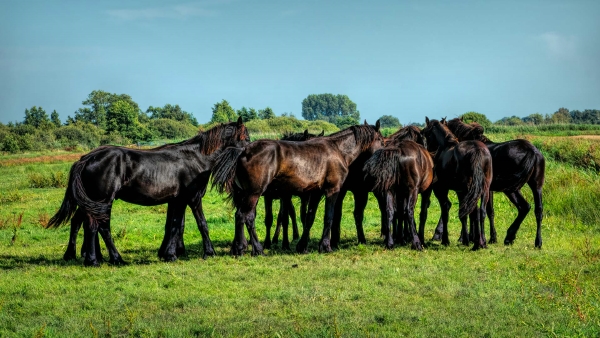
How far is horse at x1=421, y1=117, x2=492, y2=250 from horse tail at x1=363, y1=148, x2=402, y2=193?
1.13 metres

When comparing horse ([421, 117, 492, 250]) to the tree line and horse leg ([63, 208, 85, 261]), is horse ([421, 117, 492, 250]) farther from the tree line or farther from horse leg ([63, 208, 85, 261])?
the tree line

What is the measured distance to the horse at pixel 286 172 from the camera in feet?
32.6

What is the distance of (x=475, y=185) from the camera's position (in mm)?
10398

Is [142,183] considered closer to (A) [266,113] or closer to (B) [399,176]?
(B) [399,176]

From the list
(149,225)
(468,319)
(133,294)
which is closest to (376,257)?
(468,319)

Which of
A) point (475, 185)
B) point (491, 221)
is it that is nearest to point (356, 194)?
point (475, 185)

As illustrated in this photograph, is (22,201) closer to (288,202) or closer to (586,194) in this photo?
(288,202)

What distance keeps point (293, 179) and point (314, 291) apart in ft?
10.0

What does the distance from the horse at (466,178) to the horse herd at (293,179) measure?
20 millimetres

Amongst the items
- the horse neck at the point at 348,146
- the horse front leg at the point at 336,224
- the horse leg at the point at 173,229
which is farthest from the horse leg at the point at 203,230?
the horse neck at the point at 348,146

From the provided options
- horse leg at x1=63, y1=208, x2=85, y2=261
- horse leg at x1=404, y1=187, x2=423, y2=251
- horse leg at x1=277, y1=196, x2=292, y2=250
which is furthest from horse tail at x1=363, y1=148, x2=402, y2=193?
horse leg at x1=63, y1=208, x2=85, y2=261

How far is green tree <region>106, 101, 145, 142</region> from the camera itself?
7881cm

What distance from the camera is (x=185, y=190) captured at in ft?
33.7

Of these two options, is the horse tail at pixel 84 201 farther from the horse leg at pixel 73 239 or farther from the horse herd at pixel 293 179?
the horse leg at pixel 73 239
